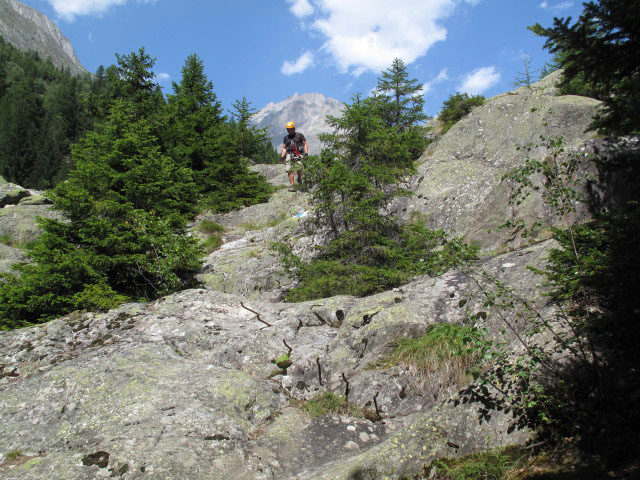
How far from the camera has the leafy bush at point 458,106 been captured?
18281 mm

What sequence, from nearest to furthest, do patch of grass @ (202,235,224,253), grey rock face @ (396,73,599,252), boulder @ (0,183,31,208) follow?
grey rock face @ (396,73,599,252) → patch of grass @ (202,235,224,253) → boulder @ (0,183,31,208)

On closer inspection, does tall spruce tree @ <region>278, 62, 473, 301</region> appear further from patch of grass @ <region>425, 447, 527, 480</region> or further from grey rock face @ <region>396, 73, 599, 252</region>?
patch of grass @ <region>425, 447, 527, 480</region>

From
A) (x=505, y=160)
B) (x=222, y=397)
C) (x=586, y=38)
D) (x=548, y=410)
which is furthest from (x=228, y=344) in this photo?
(x=505, y=160)

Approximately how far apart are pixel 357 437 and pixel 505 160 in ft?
39.1

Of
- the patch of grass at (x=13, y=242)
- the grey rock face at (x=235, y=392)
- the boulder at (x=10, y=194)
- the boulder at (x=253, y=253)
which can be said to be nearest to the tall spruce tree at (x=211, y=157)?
the boulder at (x=253, y=253)

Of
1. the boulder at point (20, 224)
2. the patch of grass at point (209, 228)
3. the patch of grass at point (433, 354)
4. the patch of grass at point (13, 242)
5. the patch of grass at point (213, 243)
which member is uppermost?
the boulder at point (20, 224)

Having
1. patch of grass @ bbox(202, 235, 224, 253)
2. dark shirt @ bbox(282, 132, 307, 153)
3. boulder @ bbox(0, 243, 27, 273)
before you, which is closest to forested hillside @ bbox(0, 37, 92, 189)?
boulder @ bbox(0, 243, 27, 273)

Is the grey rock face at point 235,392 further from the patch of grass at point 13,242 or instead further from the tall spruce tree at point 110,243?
the patch of grass at point 13,242

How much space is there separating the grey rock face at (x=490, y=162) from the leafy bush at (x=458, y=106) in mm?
1540

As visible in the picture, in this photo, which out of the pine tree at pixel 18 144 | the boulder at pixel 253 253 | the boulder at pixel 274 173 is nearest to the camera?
the boulder at pixel 253 253

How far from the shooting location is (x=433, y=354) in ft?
17.2

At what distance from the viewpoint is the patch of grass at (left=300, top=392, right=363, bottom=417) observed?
5.17 m

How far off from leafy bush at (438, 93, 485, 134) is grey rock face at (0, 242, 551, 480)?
13767 millimetres

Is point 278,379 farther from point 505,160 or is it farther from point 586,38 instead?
point 505,160
